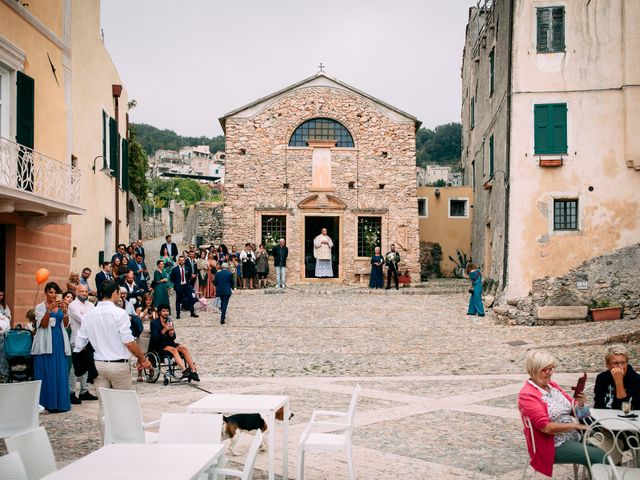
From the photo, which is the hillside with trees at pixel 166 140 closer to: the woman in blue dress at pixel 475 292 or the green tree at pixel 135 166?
the green tree at pixel 135 166

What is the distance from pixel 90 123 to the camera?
17.3m

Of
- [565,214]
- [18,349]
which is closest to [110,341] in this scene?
[18,349]

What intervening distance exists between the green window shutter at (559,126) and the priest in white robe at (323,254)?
32.6 feet

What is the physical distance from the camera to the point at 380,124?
27750mm

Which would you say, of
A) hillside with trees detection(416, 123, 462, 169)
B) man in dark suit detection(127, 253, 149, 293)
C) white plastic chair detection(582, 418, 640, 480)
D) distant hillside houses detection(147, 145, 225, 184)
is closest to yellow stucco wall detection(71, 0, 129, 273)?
man in dark suit detection(127, 253, 149, 293)

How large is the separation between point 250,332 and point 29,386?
10.2 m

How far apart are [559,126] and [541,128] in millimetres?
471

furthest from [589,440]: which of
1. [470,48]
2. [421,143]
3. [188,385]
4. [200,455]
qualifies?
[421,143]

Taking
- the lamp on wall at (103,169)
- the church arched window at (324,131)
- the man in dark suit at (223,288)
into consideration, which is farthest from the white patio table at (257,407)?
the church arched window at (324,131)

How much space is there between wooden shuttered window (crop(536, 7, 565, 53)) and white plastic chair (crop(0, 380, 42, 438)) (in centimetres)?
1674

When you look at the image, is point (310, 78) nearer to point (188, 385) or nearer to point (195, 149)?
point (188, 385)

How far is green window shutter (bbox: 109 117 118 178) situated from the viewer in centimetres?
1948

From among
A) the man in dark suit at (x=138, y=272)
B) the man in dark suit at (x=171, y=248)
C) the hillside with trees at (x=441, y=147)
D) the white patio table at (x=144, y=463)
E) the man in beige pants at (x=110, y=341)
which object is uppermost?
the hillside with trees at (x=441, y=147)

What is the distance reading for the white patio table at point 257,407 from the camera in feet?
20.1
